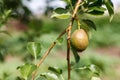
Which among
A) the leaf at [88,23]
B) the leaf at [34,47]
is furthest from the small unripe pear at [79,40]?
the leaf at [34,47]

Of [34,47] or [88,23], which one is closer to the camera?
[88,23]

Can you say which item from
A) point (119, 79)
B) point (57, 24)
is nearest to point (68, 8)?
point (119, 79)

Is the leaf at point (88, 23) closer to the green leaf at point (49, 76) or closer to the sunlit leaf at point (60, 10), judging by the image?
the sunlit leaf at point (60, 10)

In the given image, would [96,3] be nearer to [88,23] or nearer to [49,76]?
[88,23]

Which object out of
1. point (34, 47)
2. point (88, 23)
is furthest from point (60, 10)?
point (34, 47)

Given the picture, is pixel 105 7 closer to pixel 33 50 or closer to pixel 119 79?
pixel 33 50

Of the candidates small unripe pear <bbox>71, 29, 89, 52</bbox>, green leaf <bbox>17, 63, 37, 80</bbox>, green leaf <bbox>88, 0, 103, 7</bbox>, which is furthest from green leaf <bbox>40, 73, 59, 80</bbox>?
green leaf <bbox>88, 0, 103, 7</bbox>

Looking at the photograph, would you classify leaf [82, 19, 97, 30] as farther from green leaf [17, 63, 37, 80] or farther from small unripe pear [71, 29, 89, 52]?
green leaf [17, 63, 37, 80]

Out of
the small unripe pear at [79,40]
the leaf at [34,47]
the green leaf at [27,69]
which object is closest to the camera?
the small unripe pear at [79,40]

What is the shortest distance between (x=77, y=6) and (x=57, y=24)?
18209 millimetres

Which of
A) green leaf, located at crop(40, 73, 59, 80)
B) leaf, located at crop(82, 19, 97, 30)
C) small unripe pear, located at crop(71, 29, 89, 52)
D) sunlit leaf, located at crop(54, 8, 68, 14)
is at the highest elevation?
sunlit leaf, located at crop(54, 8, 68, 14)

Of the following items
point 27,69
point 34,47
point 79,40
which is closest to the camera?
point 79,40

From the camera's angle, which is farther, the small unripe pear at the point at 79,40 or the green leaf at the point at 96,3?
the green leaf at the point at 96,3

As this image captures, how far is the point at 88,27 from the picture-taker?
5.39 ft
